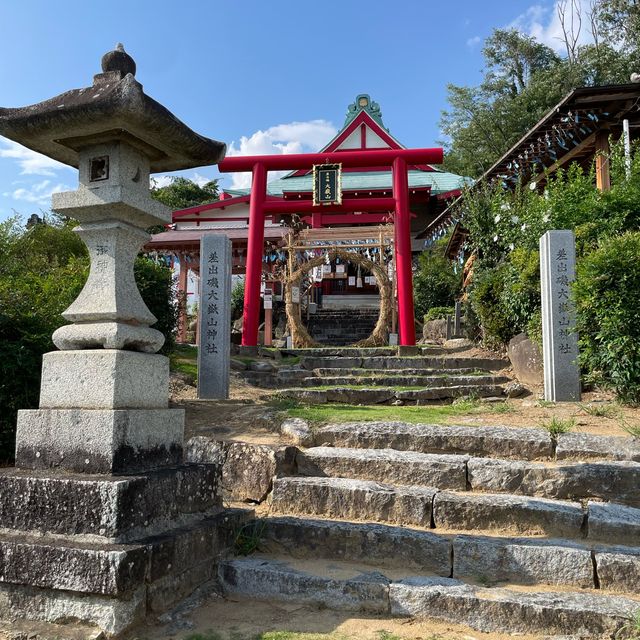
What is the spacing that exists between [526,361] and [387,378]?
216cm

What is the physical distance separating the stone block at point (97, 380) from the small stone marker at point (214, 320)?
459 centimetres

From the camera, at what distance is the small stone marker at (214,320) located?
7.82m

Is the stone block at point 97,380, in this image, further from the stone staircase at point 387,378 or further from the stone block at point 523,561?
the stone staircase at point 387,378

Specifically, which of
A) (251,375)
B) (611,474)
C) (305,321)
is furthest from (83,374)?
(305,321)

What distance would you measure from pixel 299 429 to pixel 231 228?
58.1 ft

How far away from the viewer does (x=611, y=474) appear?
396cm

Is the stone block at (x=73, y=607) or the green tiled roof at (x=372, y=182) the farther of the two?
the green tiled roof at (x=372, y=182)

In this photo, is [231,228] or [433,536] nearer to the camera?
[433,536]

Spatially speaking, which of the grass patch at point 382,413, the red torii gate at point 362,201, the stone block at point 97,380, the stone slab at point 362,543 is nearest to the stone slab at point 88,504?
the stone block at point 97,380

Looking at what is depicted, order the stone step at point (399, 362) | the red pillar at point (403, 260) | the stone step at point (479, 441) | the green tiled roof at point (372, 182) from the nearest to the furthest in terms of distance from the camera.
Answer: the stone step at point (479, 441), the stone step at point (399, 362), the red pillar at point (403, 260), the green tiled roof at point (372, 182)

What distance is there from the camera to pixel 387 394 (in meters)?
8.08

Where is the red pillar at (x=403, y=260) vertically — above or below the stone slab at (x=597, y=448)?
above

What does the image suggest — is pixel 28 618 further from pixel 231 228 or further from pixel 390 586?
pixel 231 228

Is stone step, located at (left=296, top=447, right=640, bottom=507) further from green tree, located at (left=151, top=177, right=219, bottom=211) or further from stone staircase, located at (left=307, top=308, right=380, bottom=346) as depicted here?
green tree, located at (left=151, top=177, right=219, bottom=211)
